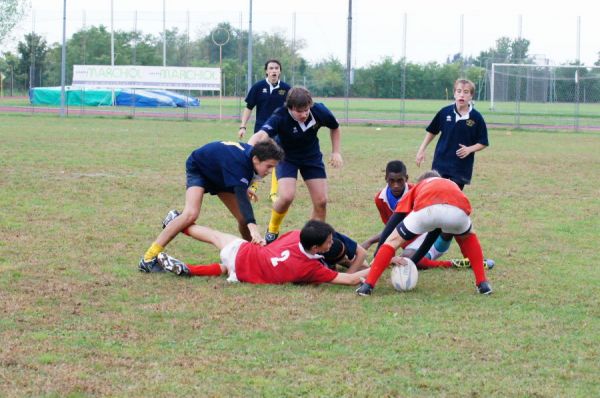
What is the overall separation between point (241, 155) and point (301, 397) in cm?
318

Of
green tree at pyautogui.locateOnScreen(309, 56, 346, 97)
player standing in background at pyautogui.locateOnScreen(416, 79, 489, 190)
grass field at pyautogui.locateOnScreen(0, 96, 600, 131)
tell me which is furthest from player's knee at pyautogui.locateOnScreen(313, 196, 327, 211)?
green tree at pyautogui.locateOnScreen(309, 56, 346, 97)

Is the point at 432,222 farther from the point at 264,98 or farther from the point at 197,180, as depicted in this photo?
the point at 264,98

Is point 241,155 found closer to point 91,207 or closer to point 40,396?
point 40,396

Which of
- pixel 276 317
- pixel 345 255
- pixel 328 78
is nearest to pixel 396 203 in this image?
pixel 345 255

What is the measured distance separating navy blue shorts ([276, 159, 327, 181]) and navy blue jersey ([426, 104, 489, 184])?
116cm

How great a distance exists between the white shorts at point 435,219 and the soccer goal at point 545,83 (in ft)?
106

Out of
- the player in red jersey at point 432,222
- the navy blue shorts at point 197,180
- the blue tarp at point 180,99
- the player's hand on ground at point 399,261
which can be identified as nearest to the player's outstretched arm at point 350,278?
the player in red jersey at point 432,222

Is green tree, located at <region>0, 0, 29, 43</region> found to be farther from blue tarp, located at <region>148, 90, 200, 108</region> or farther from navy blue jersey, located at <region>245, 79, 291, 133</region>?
navy blue jersey, located at <region>245, 79, 291, 133</region>

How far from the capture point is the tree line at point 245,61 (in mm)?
40209

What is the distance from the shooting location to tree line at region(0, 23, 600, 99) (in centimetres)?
4021

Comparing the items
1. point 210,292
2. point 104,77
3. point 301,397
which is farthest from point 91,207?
point 104,77

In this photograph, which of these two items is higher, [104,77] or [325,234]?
[104,77]

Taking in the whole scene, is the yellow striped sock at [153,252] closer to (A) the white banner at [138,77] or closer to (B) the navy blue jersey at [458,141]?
(B) the navy blue jersey at [458,141]

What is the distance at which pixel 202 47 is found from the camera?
4691 centimetres
